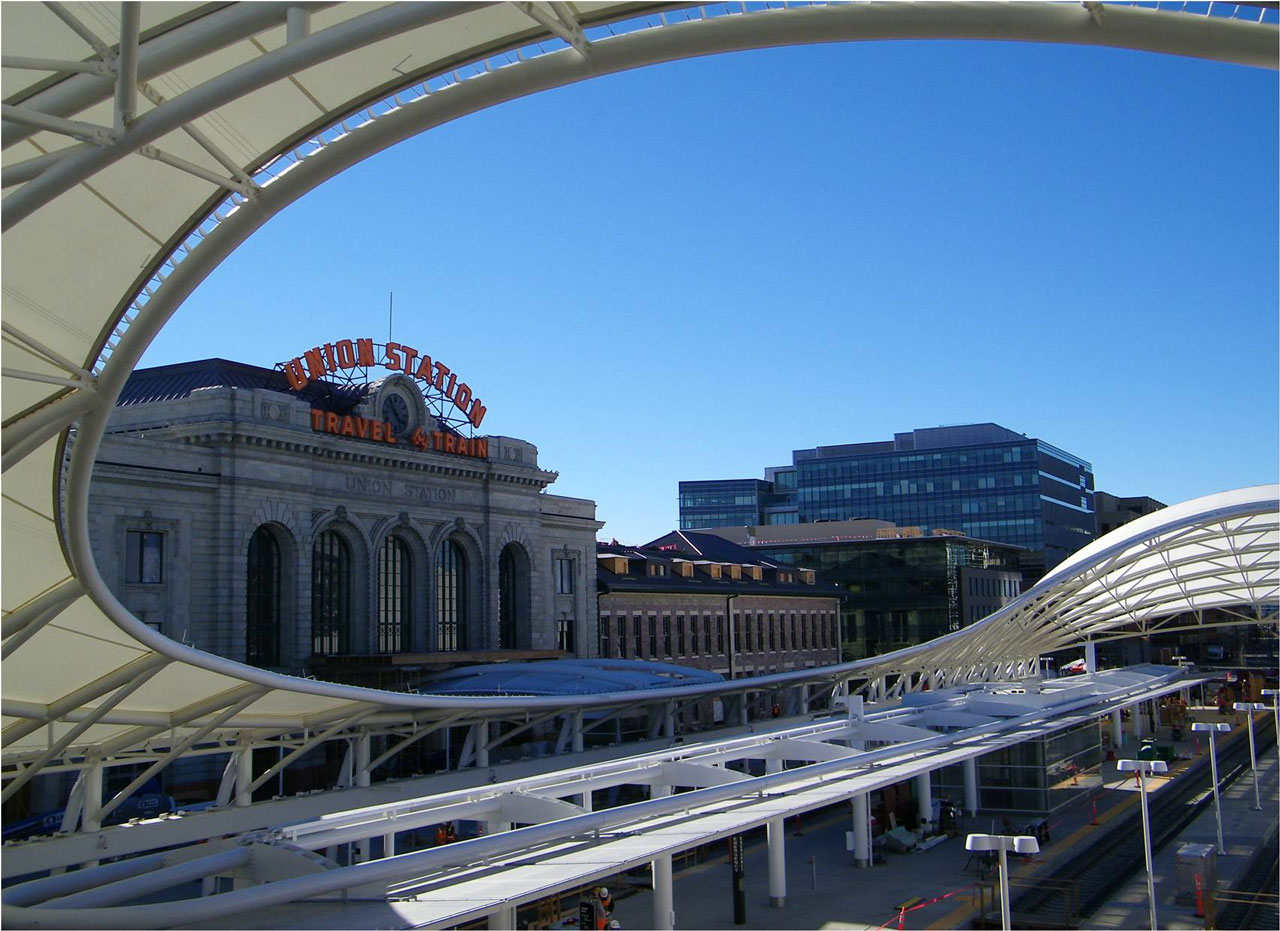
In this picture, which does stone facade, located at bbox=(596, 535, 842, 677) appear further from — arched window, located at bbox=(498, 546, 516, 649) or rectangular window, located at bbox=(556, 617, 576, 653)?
arched window, located at bbox=(498, 546, 516, 649)

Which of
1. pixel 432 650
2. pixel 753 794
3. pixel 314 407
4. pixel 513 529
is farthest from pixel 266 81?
pixel 513 529

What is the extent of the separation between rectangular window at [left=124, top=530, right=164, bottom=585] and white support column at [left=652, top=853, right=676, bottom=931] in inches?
1127

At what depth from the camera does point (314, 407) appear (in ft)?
182

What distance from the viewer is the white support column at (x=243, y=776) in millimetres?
34062

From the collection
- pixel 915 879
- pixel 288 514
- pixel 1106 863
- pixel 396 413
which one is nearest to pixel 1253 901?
pixel 1106 863

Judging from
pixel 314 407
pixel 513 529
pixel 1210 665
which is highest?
pixel 314 407

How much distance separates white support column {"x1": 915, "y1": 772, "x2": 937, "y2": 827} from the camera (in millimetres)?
40094

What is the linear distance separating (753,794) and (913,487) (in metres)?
134

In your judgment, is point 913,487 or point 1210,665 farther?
point 913,487

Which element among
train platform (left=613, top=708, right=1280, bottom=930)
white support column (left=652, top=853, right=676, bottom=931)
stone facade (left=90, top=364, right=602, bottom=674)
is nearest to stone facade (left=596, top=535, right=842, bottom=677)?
stone facade (left=90, top=364, right=602, bottom=674)

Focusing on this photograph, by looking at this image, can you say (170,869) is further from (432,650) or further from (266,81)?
(432,650)

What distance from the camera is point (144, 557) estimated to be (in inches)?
1807

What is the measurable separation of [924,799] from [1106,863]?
6.10 metres

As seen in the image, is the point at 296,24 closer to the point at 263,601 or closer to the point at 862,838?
the point at 862,838
